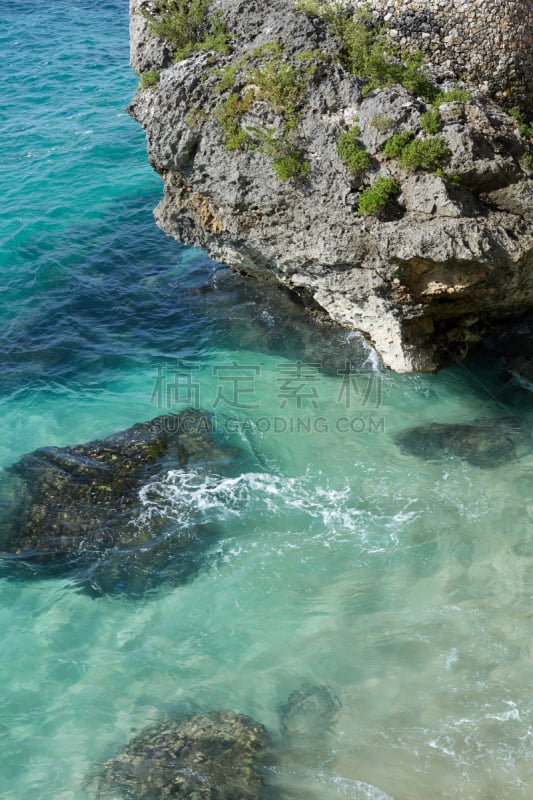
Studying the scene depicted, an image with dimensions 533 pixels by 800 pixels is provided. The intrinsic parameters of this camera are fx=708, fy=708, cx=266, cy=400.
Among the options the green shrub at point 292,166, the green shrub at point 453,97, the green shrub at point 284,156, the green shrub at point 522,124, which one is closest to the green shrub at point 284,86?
the green shrub at point 284,156

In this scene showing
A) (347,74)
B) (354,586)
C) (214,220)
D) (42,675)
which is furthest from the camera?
(214,220)

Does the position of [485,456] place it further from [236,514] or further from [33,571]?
[33,571]

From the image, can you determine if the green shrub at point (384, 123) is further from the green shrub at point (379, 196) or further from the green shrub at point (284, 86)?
the green shrub at point (284, 86)

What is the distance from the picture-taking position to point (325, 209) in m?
13.2

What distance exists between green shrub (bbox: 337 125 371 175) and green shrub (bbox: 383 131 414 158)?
0.41 metres

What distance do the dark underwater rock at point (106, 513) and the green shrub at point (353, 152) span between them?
6205 millimetres

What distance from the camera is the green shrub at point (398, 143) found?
12.4 metres

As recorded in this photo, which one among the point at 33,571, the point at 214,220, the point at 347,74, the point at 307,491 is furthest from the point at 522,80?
the point at 33,571

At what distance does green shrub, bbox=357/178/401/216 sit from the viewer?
12.5 m

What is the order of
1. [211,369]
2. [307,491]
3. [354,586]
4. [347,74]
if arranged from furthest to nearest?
[211,369] → [307,491] → [347,74] → [354,586]

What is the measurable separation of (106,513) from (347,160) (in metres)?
7.99

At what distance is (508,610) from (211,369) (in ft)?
28.9

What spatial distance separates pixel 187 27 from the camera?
47.0 feet

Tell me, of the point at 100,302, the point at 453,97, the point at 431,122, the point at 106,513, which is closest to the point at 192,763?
the point at 106,513
